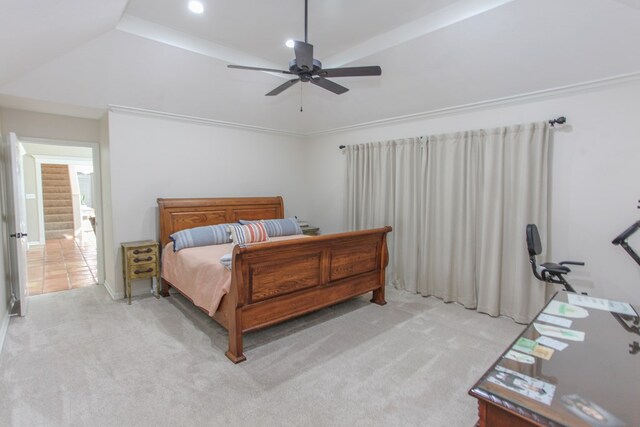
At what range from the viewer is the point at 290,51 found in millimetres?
3781

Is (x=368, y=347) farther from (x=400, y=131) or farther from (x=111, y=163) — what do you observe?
(x=111, y=163)

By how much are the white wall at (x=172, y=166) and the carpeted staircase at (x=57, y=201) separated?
670cm

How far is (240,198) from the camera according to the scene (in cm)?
519

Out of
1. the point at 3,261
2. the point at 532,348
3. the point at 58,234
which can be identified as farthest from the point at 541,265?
the point at 58,234

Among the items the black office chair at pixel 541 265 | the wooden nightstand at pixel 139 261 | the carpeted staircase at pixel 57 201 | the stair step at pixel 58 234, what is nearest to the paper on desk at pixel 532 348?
the black office chair at pixel 541 265

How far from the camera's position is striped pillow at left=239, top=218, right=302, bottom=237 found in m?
4.89

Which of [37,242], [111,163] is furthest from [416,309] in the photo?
[37,242]

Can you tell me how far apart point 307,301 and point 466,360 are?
152 cm

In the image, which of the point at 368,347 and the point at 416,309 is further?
the point at 416,309

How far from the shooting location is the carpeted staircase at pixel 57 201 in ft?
30.9

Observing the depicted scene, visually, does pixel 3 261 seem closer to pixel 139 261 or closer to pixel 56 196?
pixel 139 261

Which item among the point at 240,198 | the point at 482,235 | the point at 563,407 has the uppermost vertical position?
the point at 240,198

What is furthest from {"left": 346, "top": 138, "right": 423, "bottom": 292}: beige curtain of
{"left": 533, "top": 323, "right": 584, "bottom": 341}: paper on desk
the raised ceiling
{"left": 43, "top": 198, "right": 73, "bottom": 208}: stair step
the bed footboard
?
{"left": 43, "top": 198, "right": 73, "bottom": 208}: stair step

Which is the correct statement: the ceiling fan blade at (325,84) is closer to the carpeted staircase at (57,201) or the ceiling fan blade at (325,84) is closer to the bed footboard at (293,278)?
the bed footboard at (293,278)
